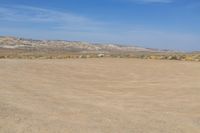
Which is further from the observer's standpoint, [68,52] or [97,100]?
[68,52]

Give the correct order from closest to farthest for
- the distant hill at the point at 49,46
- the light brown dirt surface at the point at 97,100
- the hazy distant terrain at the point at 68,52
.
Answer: the light brown dirt surface at the point at 97,100 → the hazy distant terrain at the point at 68,52 → the distant hill at the point at 49,46

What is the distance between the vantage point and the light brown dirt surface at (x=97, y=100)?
9.83m

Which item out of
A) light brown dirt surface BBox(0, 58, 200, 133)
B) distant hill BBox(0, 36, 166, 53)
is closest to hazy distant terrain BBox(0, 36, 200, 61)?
distant hill BBox(0, 36, 166, 53)

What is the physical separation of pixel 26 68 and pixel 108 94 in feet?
22.4

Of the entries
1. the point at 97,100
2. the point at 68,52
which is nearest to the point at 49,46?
the point at 68,52

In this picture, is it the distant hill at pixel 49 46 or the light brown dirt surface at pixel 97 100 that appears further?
the distant hill at pixel 49 46

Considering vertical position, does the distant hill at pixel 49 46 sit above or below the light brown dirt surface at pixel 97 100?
below

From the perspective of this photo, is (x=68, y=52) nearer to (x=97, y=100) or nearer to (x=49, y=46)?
(x=49, y=46)

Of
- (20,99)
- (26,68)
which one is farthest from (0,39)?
(20,99)

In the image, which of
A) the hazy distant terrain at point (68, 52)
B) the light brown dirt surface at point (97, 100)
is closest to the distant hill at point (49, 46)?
the hazy distant terrain at point (68, 52)

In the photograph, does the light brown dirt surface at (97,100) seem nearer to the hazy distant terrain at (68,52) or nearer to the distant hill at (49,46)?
the hazy distant terrain at (68,52)

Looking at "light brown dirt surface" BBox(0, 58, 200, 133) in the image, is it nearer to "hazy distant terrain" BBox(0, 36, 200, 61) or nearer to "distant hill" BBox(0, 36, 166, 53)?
"hazy distant terrain" BBox(0, 36, 200, 61)

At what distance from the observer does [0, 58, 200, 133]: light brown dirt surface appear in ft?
32.2

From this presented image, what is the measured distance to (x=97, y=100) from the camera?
541 inches
